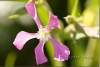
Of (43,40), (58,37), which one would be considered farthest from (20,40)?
(58,37)

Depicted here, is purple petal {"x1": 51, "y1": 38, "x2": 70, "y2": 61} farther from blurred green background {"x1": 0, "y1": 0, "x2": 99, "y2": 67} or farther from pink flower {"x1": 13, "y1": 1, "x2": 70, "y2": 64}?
blurred green background {"x1": 0, "y1": 0, "x2": 99, "y2": 67}

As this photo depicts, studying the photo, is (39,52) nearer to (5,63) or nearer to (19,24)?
(5,63)

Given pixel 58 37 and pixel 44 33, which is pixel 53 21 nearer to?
pixel 44 33

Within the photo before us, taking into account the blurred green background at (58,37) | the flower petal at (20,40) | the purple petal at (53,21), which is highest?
the purple petal at (53,21)

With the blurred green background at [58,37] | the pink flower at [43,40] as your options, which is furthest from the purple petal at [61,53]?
the blurred green background at [58,37]

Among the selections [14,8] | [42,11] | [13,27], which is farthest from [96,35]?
[13,27]

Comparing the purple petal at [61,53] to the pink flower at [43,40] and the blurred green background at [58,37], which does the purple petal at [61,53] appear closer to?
the pink flower at [43,40]

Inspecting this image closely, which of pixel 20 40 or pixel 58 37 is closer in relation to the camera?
pixel 20 40

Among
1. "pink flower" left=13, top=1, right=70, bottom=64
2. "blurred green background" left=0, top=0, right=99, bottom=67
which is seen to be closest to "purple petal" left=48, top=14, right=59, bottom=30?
"pink flower" left=13, top=1, right=70, bottom=64
